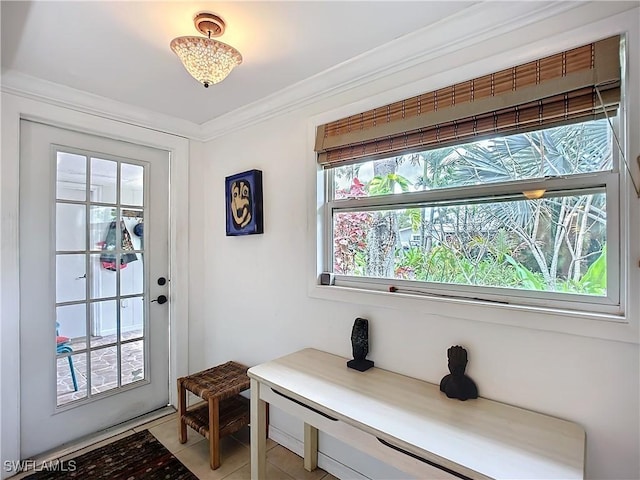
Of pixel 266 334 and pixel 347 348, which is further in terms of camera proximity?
pixel 266 334

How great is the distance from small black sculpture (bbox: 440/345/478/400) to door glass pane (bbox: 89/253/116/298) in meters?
2.30

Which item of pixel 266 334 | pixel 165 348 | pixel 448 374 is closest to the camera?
pixel 448 374

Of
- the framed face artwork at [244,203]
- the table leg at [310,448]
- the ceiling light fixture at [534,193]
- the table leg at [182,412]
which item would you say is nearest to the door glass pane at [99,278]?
the table leg at [182,412]

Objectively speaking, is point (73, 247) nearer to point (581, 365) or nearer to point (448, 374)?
point (448, 374)

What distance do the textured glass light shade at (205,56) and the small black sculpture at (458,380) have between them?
1611mm

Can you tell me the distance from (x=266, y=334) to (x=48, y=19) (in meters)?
2.04

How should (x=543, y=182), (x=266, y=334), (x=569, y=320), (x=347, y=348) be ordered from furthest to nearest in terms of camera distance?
(x=266, y=334), (x=347, y=348), (x=543, y=182), (x=569, y=320)

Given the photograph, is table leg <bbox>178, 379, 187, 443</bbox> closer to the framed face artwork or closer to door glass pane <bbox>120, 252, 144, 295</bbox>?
door glass pane <bbox>120, 252, 144, 295</bbox>

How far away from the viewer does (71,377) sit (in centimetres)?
225

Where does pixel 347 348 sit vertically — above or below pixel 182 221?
below

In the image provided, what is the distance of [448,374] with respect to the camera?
1507mm

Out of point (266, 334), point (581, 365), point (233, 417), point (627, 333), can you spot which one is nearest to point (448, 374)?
point (581, 365)

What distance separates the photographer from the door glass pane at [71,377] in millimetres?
2195

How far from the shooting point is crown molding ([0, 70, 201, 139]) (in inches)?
76.0
